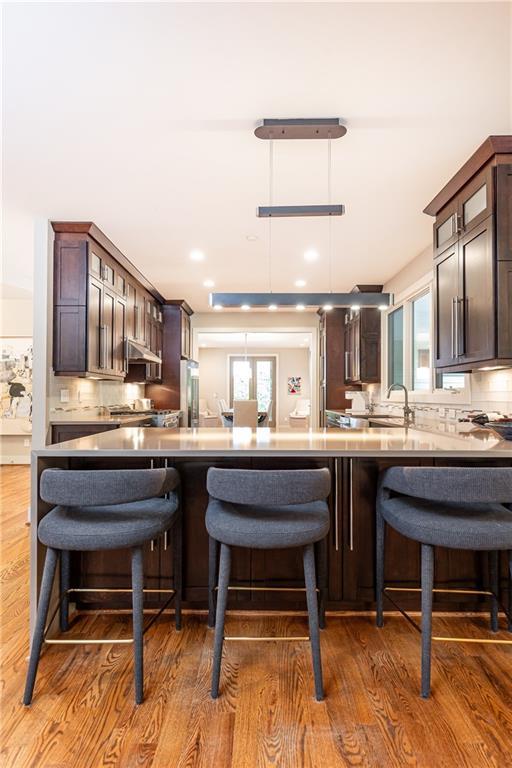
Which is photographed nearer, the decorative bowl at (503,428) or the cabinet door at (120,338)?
the decorative bowl at (503,428)

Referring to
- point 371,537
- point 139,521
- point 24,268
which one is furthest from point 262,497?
point 24,268

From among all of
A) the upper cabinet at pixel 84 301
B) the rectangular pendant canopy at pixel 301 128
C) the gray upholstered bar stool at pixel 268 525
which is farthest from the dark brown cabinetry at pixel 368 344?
the gray upholstered bar stool at pixel 268 525

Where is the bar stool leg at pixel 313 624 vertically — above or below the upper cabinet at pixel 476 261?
below

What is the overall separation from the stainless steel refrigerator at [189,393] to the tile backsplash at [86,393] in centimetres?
99

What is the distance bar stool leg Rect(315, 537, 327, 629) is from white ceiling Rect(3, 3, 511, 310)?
7.55ft

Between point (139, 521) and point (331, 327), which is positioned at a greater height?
point (331, 327)

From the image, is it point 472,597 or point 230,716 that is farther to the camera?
point 472,597

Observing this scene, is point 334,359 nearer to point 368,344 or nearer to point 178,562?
point 368,344

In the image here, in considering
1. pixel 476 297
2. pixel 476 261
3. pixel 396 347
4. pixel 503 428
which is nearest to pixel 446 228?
pixel 476 261

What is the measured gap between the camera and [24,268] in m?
5.18

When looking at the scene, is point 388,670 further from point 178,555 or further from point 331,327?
point 331,327

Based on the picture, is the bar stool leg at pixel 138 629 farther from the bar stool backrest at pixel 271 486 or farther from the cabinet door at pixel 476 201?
the cabinet door at pixel 476 201

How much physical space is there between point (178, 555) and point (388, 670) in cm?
105

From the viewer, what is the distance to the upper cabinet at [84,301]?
3846 mm
